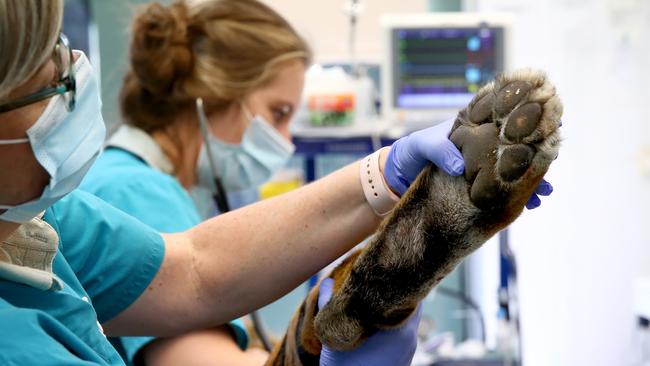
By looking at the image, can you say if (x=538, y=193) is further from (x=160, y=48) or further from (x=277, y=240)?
(x=160, y=48)

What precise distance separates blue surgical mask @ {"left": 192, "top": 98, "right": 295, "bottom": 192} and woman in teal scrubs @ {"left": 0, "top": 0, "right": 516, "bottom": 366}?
1.11ft

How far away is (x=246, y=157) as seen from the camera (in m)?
1.73

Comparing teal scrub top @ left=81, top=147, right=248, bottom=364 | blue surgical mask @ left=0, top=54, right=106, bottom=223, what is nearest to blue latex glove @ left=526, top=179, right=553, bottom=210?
blue surgical mask @ left=0, top=54, right=106, bottom=223

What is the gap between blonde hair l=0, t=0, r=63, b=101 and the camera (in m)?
0.65

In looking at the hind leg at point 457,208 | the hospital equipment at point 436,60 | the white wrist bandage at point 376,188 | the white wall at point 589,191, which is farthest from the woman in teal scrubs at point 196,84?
the white wall at point 589,191

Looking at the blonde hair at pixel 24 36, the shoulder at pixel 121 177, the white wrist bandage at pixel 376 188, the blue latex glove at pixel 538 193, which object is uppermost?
the blonde hair at pixel 24 36

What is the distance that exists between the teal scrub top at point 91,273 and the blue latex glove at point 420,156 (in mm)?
359

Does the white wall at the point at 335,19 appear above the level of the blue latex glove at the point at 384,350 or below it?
above

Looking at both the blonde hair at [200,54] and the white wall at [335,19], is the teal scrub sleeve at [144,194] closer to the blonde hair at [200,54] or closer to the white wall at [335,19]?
the blonde hair at [200,54]

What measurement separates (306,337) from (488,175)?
371 millimetres

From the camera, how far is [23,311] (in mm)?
741

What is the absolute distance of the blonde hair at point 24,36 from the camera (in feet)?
2.12

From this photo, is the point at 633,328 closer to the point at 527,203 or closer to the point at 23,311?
the point at 527,203

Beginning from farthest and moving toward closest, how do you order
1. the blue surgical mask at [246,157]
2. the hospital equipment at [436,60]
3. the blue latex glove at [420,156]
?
the hospital equipment at [436,60] → the blue surgical mask at [246,157] → the blue latex glove at [420,156]
